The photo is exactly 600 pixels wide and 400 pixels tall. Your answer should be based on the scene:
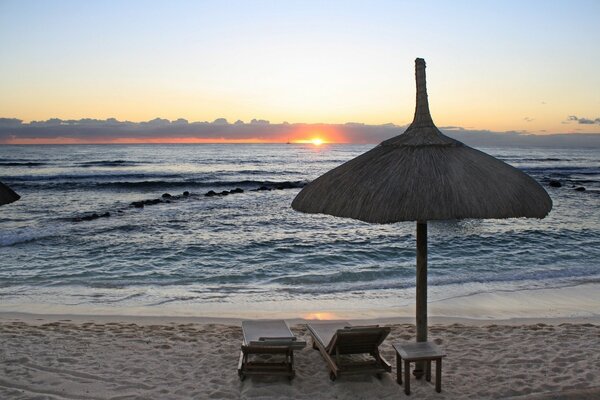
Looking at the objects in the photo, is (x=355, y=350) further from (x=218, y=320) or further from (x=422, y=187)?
(x=218, y=320)

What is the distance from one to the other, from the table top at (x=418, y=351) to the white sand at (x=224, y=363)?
0.55m

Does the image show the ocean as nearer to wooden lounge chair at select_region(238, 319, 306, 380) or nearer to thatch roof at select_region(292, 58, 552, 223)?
wooden lounge chair at select_region(238, 319, 306, 380)

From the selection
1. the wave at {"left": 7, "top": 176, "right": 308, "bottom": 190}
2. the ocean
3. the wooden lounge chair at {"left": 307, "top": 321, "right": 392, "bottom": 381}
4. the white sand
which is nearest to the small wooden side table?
the white sand

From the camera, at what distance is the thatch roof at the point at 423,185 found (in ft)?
16.2

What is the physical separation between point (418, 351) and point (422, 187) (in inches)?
72.6

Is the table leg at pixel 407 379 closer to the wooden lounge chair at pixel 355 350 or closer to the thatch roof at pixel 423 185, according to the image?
the wooden lounge chair at pixel 355 350

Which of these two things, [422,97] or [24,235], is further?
[24,235]

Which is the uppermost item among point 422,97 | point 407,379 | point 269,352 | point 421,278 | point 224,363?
→ point 422,97

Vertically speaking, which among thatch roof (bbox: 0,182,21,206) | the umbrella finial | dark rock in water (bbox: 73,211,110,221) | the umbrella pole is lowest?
dark rock in water (bbox: 73,211,110,221)

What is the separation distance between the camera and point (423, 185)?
16.6ft

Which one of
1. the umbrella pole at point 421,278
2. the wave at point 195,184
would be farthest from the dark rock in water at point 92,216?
the umbrella pole at point 421,278

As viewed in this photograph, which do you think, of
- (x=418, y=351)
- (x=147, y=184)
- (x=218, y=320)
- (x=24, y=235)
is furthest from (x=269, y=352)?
(x=147, y=184)

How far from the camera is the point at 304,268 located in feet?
45.8

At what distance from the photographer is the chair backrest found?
19.4ft
